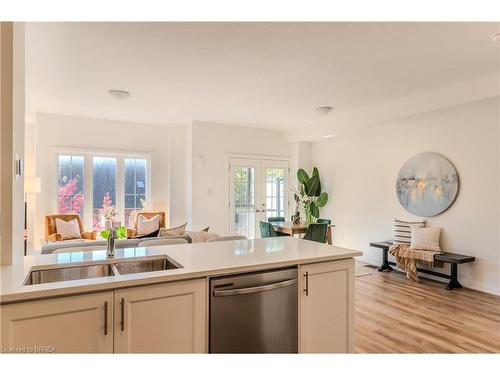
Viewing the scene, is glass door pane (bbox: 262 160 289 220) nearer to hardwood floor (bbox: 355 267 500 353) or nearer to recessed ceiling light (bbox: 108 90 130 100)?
hardwood floor (bbox: 355 267 500 353)

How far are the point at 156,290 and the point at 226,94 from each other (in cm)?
336

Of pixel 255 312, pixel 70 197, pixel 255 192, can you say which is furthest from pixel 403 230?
pixel 70 197

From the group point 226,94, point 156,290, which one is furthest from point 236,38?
point 156,290

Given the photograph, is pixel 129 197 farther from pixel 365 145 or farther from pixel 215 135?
pixel 365 145

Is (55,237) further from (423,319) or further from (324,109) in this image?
(423,319)

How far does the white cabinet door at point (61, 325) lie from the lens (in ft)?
4.61

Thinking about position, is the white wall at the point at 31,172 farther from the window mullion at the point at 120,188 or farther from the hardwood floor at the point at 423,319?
the hardwood floor at the point at 423,319

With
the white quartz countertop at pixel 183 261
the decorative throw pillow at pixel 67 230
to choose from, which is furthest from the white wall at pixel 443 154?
the decorative throw pillow at pixel 67 230

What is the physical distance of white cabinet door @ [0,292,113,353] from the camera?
1404 millimetres

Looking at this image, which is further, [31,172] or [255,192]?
[255,192]

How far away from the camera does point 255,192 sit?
692 cm

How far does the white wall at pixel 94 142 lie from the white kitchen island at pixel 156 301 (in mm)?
4188

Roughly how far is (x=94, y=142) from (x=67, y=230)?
1.75 m

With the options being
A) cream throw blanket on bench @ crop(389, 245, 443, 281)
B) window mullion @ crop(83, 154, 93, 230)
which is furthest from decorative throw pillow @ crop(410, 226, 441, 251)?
window mullion @ crop(83, 154, 93, 230)
